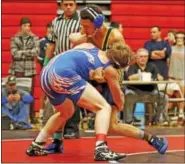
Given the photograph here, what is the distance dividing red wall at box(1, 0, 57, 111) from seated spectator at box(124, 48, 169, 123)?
385 centimetres

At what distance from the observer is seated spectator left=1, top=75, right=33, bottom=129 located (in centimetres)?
1091

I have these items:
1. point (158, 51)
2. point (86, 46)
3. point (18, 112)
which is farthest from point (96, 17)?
point (158, 51)

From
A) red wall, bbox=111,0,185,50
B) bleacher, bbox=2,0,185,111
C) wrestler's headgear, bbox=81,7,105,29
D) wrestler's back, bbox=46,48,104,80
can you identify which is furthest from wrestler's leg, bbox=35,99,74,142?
red wall, bbox=111,0,185,50

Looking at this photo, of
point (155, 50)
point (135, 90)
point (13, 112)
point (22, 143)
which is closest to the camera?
point (22, 143)

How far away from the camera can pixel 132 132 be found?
7.15m

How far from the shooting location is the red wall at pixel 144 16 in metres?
15.5

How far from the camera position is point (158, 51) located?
12531 mm

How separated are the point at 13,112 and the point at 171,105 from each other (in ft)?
11.5

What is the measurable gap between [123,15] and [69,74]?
9274 millimetres

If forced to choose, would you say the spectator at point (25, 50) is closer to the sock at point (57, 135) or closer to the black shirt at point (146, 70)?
the black shirt at point (146, 70)

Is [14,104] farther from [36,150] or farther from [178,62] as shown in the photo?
[36,150]

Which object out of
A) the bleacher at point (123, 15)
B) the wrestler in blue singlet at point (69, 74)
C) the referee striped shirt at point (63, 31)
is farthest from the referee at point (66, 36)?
the bleacher at point (123, 15)

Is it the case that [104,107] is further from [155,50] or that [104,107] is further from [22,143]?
[155,50]

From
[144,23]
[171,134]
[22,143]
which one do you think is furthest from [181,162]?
[144,23]
